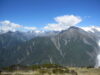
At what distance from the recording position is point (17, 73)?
36.8 metres

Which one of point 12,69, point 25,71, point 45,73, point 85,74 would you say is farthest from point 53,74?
point 85,74

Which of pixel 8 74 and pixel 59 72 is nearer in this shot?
pixel 8 74

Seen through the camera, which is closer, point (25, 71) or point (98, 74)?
point (25, 71)

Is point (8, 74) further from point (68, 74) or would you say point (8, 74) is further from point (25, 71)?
point (68, 74)

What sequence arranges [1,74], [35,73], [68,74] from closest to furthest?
[1,74] → [35,73] → [68,74]

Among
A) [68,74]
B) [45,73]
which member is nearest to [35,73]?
[45,73]

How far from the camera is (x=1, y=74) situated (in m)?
35.9

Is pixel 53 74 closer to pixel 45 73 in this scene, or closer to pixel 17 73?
pixel 45 73

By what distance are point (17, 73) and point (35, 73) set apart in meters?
4.02

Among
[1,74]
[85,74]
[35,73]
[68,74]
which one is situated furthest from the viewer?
[85,74]

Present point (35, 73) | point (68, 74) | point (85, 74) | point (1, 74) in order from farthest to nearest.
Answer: point (85, 74)
point (68, 74)
point (35, 73)
point (1, 74)

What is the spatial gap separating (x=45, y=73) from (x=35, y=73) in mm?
2300

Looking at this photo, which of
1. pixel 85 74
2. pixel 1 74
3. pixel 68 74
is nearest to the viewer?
pixel 1 74

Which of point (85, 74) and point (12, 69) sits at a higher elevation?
point (12, 69)
